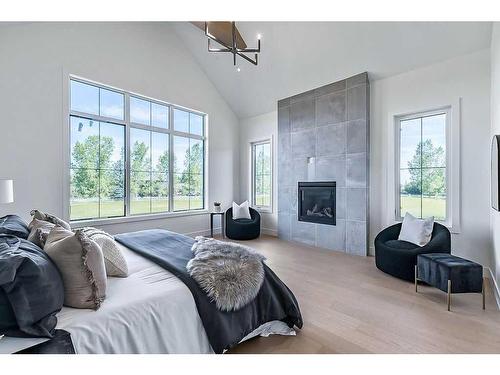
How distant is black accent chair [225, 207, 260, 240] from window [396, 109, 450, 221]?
2.61 m

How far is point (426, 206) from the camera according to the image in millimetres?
3750

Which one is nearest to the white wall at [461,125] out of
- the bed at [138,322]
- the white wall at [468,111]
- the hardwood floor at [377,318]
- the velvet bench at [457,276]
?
the white wall at [468,111]

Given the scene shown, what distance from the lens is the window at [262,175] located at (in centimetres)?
591

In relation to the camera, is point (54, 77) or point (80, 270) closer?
point (80, 270)

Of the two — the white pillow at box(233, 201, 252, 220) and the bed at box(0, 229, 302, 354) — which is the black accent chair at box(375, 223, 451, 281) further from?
the white pillow at box(233, 201, 252, 220)

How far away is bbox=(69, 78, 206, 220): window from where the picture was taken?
3988 millimetres

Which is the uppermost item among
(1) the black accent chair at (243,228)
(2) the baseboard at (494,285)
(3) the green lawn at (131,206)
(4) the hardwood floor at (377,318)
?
(3) the green lawn at (131,206)

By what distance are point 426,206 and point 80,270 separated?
421 centimetres

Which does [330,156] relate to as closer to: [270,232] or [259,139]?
[259,139]

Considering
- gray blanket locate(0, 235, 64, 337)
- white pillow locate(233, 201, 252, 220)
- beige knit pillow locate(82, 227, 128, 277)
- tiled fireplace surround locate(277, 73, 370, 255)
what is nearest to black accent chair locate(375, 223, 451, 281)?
tiled fireplace surround locate(277, 73, 370, 255)

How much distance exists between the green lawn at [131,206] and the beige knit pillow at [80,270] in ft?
9.54

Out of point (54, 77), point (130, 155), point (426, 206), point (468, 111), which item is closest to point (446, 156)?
point (468, 111)

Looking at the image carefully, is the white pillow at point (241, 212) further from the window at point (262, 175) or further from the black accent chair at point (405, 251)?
the black accent chair at point (405, 251)
